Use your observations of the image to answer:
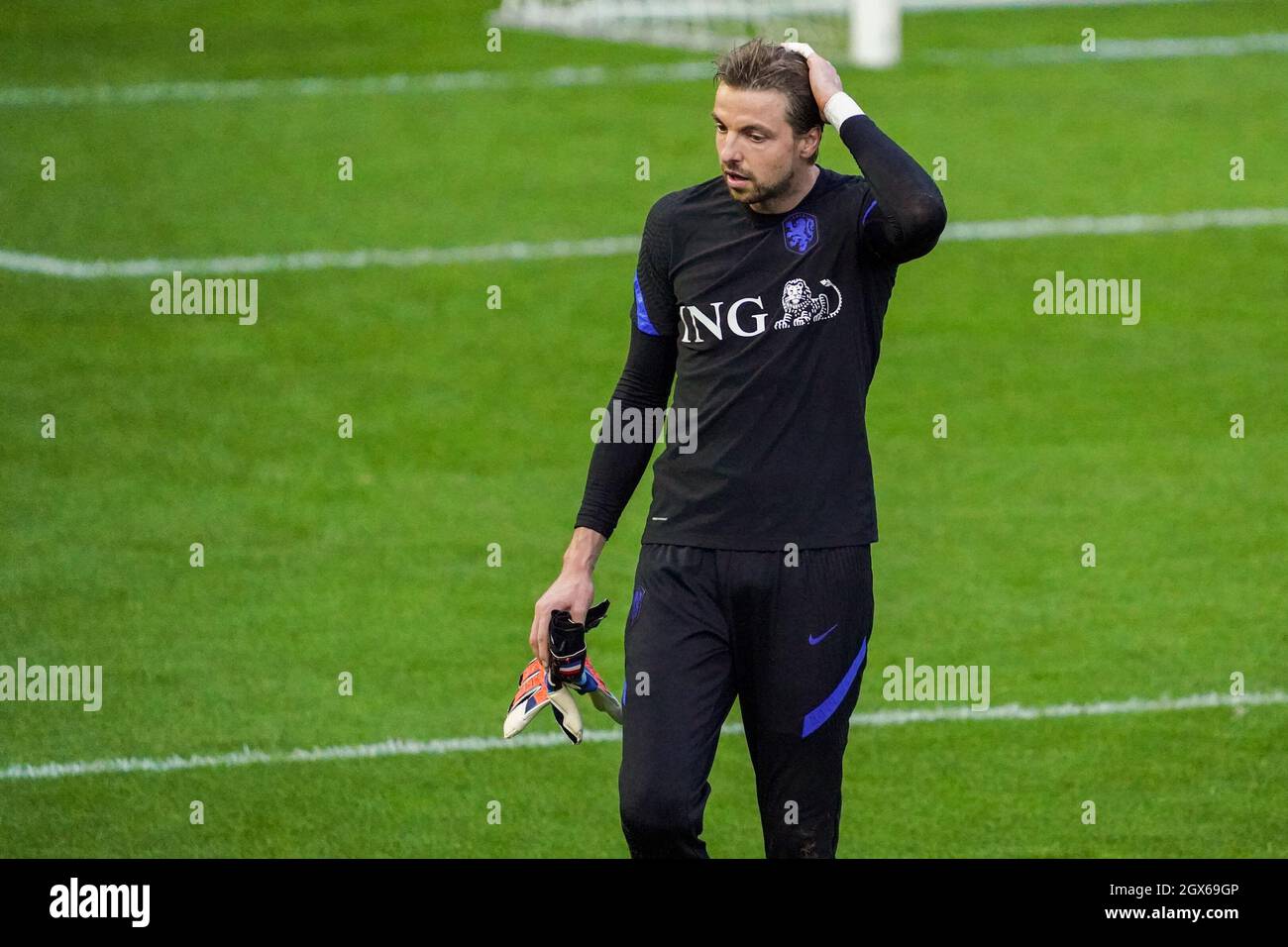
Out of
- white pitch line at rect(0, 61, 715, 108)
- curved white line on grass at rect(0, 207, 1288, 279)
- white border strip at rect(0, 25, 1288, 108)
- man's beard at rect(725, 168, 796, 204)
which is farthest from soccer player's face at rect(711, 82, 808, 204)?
white pitch line at rect(0, 61, 715, 108)

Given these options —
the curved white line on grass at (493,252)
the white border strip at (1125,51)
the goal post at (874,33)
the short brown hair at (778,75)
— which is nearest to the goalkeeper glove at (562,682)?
the short brown hair at (778,75)

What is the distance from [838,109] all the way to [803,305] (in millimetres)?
544

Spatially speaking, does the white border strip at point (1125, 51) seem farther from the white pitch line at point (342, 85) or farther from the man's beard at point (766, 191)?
the man's beard at point (766, 191)

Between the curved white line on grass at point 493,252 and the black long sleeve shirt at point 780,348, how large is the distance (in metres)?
11.5

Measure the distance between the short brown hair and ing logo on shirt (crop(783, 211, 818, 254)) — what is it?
219 mm

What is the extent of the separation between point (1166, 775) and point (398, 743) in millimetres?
3314

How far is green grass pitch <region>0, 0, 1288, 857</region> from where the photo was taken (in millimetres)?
9227

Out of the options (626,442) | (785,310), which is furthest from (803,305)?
(626,442)

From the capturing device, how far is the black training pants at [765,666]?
236 inches

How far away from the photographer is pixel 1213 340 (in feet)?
52.3

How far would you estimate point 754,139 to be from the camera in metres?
5.98

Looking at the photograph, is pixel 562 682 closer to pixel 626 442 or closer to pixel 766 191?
pixel 626 442

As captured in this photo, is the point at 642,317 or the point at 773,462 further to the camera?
the point at 642,317

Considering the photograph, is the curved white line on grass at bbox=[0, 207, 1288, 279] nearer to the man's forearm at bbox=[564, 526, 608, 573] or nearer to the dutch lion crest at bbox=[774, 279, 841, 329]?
the man's forearm at bbox=[564, 526, 608, 573]
